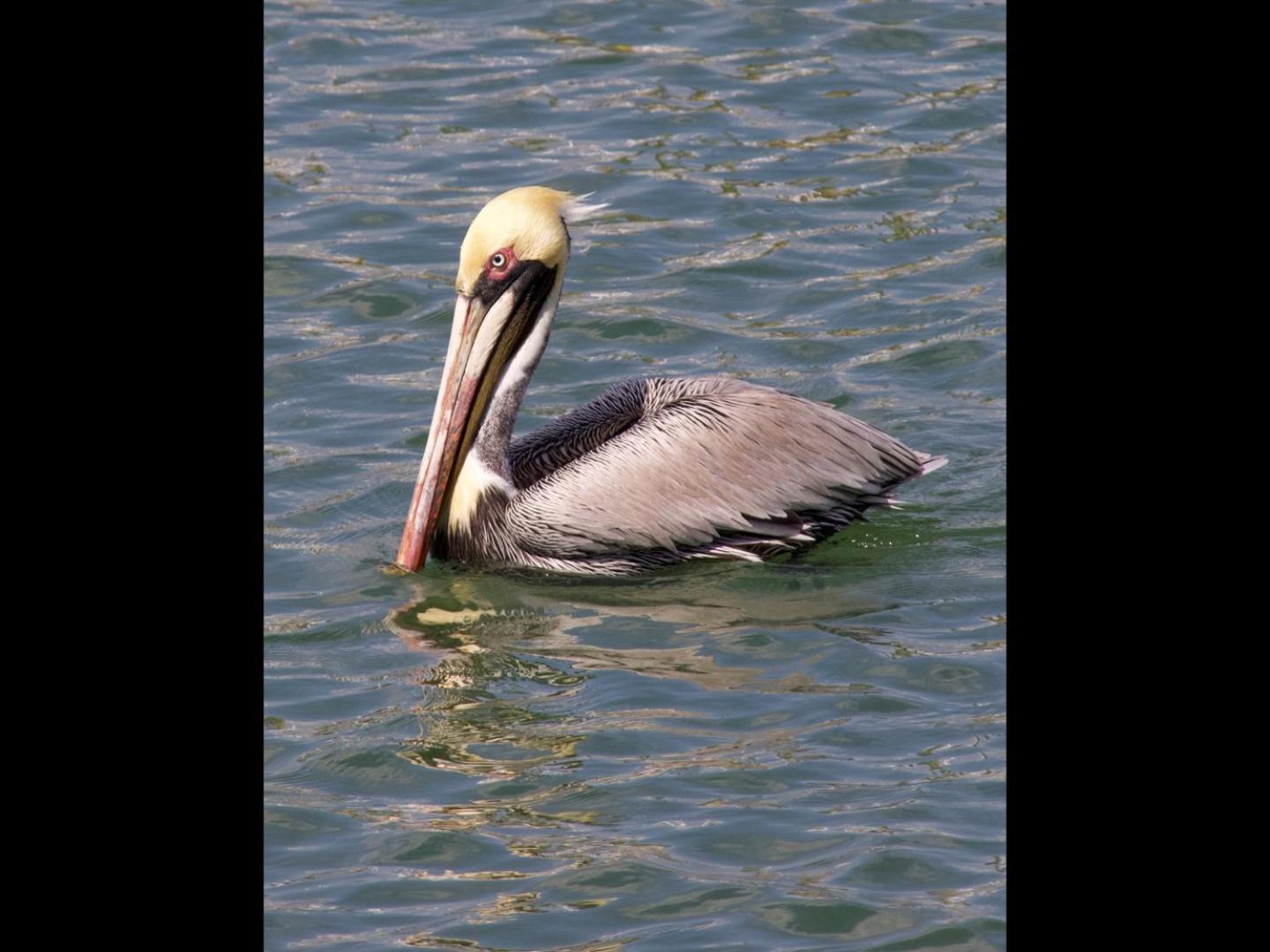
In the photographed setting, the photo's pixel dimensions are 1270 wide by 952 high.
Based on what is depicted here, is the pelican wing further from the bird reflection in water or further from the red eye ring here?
the red eye ring

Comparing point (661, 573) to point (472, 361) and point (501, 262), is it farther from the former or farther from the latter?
point (501, 262)

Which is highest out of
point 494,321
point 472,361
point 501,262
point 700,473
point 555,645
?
point 501,262

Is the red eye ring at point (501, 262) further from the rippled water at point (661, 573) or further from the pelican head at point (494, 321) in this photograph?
the rippled water at point (661, 573)

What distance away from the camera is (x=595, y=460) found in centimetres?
628

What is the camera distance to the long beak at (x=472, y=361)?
251 inches

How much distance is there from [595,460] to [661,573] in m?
0.43

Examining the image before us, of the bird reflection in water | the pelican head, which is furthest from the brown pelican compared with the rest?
the bird reflection in water

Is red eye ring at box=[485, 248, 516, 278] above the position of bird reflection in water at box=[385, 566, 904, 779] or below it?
above

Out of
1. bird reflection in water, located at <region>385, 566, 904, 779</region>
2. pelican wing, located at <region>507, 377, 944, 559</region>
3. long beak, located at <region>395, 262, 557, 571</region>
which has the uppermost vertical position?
long beak, located at <region>395, 262, 557, 571</region>

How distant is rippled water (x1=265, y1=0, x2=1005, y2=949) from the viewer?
4.10 meters

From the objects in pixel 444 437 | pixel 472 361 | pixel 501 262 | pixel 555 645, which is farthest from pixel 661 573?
pixel 501 262
